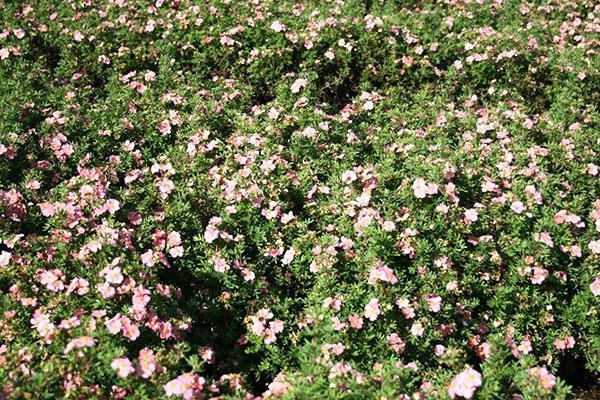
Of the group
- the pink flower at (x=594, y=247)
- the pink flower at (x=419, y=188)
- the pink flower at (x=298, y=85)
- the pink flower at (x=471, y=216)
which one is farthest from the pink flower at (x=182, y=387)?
the pink flower at (x=298, y=85)

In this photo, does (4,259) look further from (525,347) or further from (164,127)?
(525,347)

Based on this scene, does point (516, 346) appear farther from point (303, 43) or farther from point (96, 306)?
point (303, 43)

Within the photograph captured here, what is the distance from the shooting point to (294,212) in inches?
163

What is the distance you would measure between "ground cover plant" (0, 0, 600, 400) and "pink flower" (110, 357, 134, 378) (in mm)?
73

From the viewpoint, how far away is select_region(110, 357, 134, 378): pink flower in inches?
104

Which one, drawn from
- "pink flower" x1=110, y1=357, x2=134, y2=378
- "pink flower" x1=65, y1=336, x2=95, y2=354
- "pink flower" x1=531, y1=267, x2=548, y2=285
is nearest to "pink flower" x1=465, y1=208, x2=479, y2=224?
"pink flower" x1=531, y1=267, x2=548, y2=285

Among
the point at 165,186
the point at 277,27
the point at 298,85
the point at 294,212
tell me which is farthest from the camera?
the point at 277,27

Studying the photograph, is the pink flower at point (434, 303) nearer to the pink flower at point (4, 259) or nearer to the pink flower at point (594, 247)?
the pink flower at point (594, 247)

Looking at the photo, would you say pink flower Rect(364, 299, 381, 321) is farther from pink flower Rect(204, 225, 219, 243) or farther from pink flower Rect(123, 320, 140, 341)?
pink flower Rect(123, 320, 140, 341)

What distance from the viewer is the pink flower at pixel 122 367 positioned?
104 inches

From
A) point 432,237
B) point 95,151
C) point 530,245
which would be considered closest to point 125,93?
point 95,151

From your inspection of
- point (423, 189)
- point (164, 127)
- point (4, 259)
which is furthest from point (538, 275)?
point (4, 259)

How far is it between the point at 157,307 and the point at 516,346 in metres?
1.94

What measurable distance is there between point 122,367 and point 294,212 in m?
1.76
